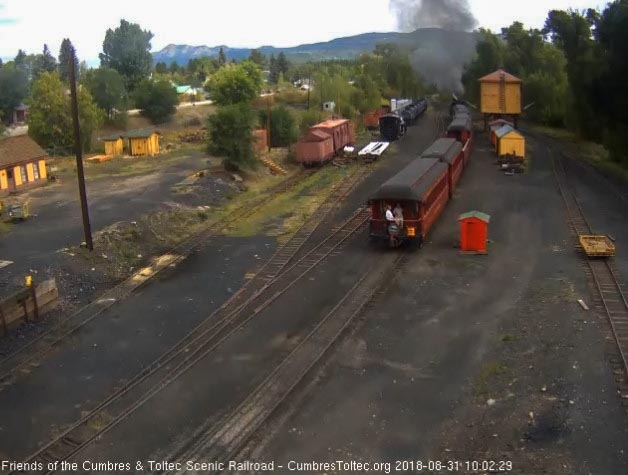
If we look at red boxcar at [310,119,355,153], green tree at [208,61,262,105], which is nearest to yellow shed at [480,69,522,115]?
red boxcar at [310,119,355,153]

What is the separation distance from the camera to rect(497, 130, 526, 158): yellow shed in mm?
40844

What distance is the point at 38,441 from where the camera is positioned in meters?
11.7

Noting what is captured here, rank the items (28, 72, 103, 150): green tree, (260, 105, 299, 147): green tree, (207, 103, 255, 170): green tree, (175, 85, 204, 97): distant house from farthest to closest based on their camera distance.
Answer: (175, 85, 204, 97): distant house < (260, 105, 299, 147): green tree < (28, 72, 103, 150): green tree < (207, 103, 255, 170): green tree

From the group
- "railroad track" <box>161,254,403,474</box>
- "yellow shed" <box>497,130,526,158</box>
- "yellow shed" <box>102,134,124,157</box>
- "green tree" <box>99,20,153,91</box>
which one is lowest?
"railroad track" <box>161,254,403,474</box>

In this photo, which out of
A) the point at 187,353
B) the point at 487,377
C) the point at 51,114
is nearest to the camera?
the point at 487,377

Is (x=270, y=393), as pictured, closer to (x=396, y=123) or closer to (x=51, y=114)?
(x=51, y=114)

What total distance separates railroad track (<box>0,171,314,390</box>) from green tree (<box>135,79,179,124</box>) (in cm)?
4645

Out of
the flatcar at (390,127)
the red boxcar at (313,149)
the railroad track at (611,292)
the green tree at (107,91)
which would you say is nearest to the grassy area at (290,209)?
the red boxcar at (313,149)

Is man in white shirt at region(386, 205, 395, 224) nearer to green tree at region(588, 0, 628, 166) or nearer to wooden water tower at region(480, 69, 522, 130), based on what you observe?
green tree at region(588, 0, 628, 166)

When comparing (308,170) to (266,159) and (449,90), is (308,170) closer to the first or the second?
(266,159)

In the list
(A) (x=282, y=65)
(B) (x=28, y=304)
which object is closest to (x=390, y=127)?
(B) (x=28, y=304)

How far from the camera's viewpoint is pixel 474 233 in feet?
73.7

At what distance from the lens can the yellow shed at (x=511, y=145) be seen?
40844 mm

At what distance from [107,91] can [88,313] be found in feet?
169
